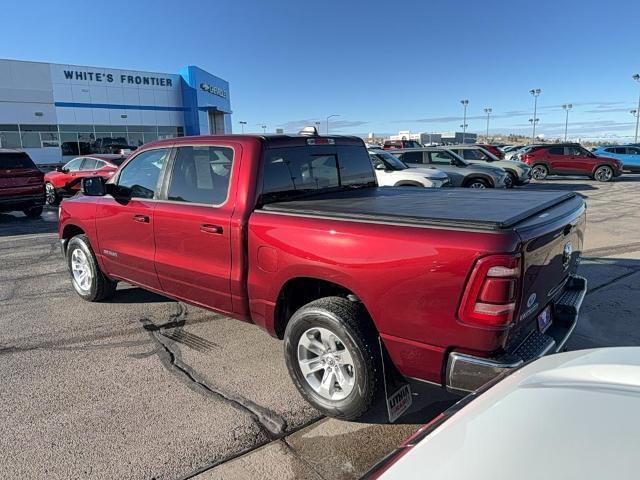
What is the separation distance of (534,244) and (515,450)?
60.5 inches

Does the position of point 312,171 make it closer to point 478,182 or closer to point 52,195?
point 478,182

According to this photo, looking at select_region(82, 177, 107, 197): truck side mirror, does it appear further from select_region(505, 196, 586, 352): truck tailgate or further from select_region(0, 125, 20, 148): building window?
select_region(0, 125, 20, 148): building window

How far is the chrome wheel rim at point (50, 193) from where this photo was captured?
15641mm

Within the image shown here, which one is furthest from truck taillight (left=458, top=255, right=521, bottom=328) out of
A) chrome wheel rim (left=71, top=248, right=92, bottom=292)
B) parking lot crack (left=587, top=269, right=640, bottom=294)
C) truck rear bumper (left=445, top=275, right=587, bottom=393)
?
chrome wheel rim (left=71, top=248, right=92, bottom=292)

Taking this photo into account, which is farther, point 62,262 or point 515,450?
point 62,262

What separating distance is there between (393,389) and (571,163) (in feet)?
76.6

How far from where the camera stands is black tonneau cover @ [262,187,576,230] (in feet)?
9.16

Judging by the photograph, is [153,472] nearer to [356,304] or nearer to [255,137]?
[356,304]

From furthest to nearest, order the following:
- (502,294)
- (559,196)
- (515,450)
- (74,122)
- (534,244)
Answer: (74,122) < (559,196) < (534,244) < (502,294) < (515,450)

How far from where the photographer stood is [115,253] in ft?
16.5

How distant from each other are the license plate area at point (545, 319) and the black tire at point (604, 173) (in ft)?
75.6

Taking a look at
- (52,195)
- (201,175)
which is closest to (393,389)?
(201,175)

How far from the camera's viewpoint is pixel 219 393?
3.65m

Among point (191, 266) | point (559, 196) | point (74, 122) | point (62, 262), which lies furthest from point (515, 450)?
point (74, 122)
